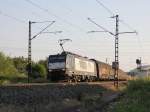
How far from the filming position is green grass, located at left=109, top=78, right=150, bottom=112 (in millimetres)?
21406

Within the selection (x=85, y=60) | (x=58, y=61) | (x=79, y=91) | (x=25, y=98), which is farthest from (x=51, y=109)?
(x=85, y=60)

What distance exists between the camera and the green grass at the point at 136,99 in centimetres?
2141

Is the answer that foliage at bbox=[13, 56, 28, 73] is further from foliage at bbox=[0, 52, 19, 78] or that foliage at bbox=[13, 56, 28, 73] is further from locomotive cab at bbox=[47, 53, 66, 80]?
locomotive cab at bbox=[47, 53, 66, 80]

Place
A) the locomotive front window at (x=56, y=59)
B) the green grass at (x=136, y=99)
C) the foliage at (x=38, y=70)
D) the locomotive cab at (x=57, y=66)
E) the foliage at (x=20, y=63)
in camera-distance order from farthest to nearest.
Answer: the foliage at (x=20, y=63), the foliage at (x=38, y=70), the locomotive front window at (x=56, y=59), the locomotive cab at (x=57, y=66), the green grass at (x=136, y=99)

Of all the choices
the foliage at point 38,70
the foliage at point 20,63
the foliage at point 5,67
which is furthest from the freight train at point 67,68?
the foliage at point 20,63

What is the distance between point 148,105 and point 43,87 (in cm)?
843

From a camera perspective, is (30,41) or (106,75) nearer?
(30,41)

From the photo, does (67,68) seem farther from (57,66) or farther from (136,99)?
(136,99)

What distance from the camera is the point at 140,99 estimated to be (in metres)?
24.7

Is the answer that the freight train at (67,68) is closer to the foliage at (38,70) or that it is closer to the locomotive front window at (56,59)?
the locomotive front window at (56,59)

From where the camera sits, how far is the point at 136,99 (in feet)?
81.3

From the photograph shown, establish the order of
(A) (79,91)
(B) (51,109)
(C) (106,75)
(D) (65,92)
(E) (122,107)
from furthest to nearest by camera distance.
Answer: (C) (106,75)
(A) (79,91)
(D) (65,92)
(B) (51,109)
(E) (122,107)

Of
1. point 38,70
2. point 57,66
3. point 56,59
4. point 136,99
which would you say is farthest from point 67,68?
point 38,70

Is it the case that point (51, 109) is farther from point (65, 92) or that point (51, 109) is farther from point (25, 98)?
point (65, 92)
